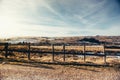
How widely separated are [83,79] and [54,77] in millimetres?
1447

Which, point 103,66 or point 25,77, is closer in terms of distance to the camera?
point 25,77

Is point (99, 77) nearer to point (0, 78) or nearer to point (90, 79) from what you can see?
point (90, 79)

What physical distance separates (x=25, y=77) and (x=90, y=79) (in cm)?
319

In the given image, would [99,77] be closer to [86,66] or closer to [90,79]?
[90,79]

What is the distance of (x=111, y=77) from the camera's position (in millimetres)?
10641

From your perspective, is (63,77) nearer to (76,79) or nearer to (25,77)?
(76,79)

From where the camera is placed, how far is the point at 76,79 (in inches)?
394

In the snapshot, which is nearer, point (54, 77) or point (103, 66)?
point (54, 77)

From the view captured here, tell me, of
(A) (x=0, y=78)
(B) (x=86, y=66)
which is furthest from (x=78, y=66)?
(A) (x=0, y=78)

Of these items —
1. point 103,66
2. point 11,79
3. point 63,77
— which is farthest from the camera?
point 103,66

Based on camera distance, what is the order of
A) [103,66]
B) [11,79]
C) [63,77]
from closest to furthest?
[11,79] → [63,77] → [103,66]

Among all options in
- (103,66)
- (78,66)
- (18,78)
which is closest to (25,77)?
(18,78)

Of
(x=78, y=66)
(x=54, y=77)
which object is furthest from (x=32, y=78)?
(x=78, y=66)

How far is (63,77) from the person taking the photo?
407 inches
